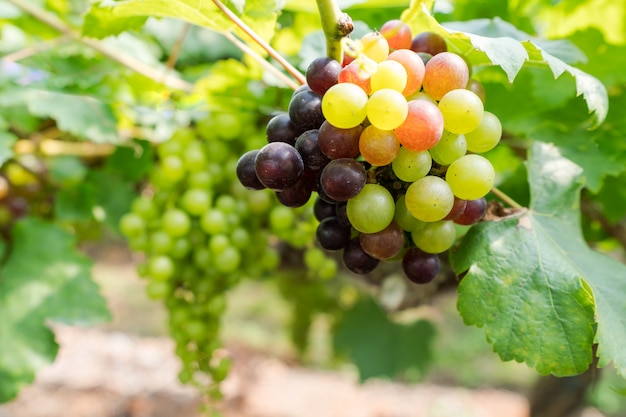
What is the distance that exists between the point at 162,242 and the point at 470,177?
0.53 m

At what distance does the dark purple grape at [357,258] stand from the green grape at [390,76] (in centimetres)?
16

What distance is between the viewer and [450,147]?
0.48 meters

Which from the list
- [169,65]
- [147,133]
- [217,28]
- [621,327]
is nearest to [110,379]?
[147,133]

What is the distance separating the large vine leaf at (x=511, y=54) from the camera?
466 millimetres

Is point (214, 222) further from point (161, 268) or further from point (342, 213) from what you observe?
point (342, 213)

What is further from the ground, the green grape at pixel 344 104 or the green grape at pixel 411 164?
the green grape at pixel 344 104

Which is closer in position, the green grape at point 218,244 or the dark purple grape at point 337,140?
the dark purple grape at point 337,140

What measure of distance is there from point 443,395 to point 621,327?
2.63m

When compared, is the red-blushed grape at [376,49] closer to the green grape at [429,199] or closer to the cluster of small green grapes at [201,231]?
the green grape at [429,199]

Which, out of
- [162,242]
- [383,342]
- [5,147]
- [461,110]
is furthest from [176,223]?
[383,342]

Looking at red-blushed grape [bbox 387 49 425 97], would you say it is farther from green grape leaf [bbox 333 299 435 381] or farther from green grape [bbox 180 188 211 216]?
green grape leaf [bbox 333 299 435 381]

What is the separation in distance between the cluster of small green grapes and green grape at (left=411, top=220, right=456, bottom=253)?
0.33 m

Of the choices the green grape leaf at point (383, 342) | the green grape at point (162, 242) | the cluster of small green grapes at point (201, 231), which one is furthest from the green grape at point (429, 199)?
the green grape leaf at point (383, 342)

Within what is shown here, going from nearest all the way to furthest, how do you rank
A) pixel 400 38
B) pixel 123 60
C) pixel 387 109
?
pixel 387 109 < pixel 400 38 < pixel 123 60
